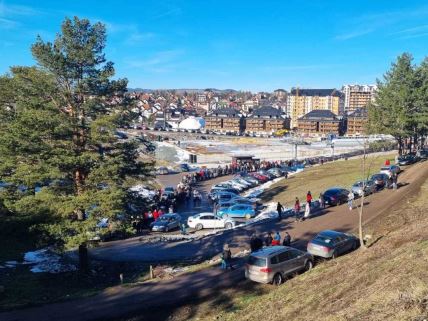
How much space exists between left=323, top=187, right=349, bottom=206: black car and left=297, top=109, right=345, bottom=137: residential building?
475 feet

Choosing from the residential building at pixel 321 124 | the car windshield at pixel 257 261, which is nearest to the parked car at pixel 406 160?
the car windshield at pixel 257 261

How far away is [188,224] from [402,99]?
3359 cm

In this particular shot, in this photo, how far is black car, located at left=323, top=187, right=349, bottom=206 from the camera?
119 feet

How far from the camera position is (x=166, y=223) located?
114ft

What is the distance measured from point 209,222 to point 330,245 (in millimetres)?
15115

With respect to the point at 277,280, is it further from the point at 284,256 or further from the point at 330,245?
the point at 330,245

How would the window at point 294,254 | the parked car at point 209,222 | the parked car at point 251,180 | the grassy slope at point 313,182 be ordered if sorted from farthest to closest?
1. the parked car at point 251,180
2. the grassy slope at point 313,182
3. the parked car at point 209,222
4. the window at point 294,254

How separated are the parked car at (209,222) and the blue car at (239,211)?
3.09m

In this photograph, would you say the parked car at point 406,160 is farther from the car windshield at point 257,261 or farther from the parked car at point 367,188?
the car windshield at point 257,261

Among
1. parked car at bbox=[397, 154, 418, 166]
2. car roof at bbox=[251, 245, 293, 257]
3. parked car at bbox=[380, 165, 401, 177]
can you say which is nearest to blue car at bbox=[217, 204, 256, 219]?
parked car at bbox=[380, 165, 401, 177]

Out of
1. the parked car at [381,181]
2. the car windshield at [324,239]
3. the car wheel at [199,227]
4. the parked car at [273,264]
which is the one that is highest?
the parked car at [381,181]

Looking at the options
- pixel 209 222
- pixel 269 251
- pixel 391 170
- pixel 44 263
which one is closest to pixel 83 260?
pixel 44 263

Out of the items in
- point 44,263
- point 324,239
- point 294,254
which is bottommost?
point 44,263

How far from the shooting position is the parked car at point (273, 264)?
61.6 ft
